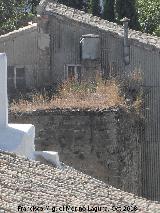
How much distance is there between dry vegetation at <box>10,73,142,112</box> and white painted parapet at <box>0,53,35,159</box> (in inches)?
188

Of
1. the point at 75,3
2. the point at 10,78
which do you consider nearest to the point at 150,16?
the point at 75,3

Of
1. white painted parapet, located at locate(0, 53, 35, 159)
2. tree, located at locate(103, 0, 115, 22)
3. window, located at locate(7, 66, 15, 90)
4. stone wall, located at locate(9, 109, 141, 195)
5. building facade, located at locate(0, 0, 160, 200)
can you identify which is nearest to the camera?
white painted parapet, located at locate(0, 53, 35, 159)

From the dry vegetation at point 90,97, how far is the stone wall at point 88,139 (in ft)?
0.95

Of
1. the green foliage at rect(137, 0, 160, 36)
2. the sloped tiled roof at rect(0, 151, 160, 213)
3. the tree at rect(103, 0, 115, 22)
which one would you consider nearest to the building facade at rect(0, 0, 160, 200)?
the sloped tiled roof at rect(0, 151, 160, 213)

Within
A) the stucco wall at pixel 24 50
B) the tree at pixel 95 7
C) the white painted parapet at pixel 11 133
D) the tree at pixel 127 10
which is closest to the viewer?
the white painted parapet at pixel 11 133

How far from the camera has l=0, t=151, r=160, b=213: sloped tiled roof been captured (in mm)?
8594

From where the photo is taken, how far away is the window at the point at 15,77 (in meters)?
21.8

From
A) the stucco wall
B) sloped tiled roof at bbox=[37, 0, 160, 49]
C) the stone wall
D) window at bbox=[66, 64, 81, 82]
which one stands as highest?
sloped tiled roof at bbox=[37, 0, 160, 49]

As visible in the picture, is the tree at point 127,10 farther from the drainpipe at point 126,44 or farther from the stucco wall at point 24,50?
the drainpipe at point 126,44

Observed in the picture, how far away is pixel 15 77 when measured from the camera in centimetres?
2192

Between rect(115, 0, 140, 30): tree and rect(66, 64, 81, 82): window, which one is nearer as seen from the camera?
rect(66, 64, 81, 82): window

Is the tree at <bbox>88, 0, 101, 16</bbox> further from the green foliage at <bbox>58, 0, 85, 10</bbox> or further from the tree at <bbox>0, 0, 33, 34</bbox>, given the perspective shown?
the tree at <bbox>0, 0, 33, 34</bbox>

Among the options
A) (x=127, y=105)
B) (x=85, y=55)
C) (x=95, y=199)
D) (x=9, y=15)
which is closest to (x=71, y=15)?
(x=85, y=55)

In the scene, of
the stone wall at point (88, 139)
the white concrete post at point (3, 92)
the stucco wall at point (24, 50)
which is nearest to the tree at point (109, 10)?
the stucco wall at point (24, 50)
